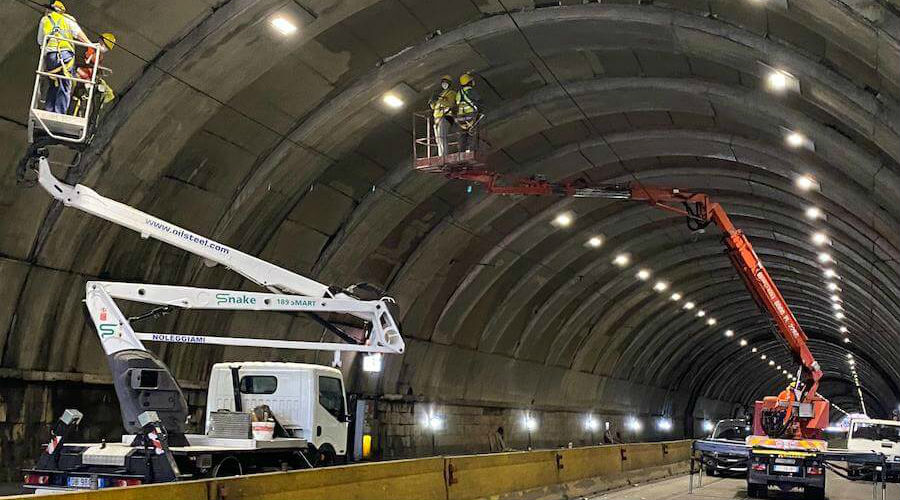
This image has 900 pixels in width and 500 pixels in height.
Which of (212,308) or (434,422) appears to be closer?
(212,308)

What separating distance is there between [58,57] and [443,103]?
8481mm

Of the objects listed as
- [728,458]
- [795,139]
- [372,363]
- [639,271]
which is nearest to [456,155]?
[795,139]

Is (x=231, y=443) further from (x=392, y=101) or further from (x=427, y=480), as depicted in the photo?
(x=392, y=101)

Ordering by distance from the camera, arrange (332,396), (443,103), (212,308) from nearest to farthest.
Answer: (212,308), (332,396), (443,103)

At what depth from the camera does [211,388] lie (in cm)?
1489

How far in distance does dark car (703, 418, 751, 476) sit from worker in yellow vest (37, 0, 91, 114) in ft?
47.6

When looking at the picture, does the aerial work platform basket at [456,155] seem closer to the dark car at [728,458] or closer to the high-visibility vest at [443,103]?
the high-visibility vest at [443,103]

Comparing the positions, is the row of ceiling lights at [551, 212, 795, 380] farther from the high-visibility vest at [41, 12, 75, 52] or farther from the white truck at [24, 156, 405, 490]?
the high-visibility vest at [41, 12, 75, 52]

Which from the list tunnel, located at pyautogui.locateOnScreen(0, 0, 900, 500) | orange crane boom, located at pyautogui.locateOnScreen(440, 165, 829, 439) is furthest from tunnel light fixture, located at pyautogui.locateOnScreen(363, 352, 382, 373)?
orange crane boom, located at pyautogui.locateOnScreen(440, 165, 829, 439)

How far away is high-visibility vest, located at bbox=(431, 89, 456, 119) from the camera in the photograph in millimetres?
17875

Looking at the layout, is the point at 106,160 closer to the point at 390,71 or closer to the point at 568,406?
the point at 390,71

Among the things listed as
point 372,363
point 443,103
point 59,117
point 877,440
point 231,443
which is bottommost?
point 877,440

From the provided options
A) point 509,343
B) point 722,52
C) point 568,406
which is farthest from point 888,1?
point 568,406

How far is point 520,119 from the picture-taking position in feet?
69.2
